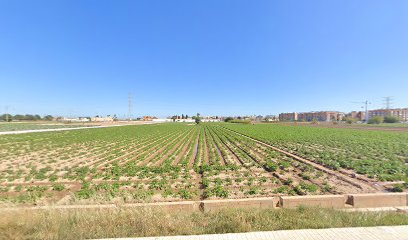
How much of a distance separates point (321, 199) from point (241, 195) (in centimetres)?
248

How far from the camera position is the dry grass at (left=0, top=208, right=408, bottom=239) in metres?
3.43

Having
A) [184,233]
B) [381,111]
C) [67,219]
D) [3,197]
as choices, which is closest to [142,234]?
[184,233]

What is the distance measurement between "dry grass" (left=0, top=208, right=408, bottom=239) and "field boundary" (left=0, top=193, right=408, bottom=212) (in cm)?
38

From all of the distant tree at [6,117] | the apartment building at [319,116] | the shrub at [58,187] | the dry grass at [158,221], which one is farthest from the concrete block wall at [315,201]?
the apartment building at [319,116]

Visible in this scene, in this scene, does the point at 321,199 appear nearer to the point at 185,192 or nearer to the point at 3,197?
the point at 185,192

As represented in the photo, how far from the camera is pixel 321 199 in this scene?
4852mm

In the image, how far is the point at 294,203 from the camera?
15.7 ft

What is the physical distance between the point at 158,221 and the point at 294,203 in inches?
147

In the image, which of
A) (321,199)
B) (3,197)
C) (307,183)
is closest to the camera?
(321,199)

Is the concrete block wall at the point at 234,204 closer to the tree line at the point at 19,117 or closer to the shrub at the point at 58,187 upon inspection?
the shrub at the point at 58,187

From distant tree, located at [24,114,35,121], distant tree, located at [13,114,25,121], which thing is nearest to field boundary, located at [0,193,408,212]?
distant tree, located at [13,114,25,121]

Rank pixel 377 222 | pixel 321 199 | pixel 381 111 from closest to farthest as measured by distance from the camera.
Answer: pixel 377 222, pixel 321 199, pixel 381 111

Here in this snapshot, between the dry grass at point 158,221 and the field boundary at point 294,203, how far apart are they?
0.38 metres

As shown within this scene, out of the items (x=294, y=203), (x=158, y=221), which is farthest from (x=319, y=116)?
(x=158, y=221)
